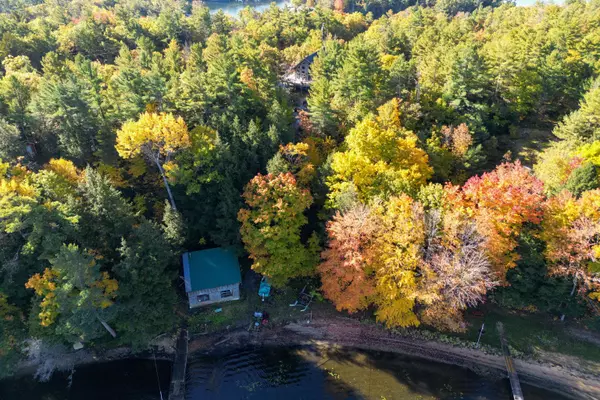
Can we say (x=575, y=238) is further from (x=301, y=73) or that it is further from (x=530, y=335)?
(x=301, y=73)

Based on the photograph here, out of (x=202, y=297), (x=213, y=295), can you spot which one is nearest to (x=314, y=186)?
(x=213, y=295)

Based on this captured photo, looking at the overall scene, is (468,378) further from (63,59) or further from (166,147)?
(63,59)

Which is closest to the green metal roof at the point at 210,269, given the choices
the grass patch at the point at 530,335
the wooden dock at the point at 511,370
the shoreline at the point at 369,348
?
the shoreline at the point at 369,348

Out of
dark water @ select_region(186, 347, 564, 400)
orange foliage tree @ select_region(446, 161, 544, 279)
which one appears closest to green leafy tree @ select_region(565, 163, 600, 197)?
orange foliage tree @ select_region(446, 161, 544, 279)

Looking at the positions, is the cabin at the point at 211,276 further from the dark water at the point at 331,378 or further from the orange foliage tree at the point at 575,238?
the orange foliage tree at the point at 575,238

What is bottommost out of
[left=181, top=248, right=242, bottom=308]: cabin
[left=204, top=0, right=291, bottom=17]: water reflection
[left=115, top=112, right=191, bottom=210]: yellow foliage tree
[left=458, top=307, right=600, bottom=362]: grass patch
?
[left=458, top=307, right=600, bottom=362]: grass patch

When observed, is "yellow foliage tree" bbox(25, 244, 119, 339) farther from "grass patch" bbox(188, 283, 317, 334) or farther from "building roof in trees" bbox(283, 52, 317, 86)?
"building roof in trees" bbox(283, 52, 317, 86)

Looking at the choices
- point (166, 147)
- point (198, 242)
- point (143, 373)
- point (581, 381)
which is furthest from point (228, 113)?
point (581, 381)
